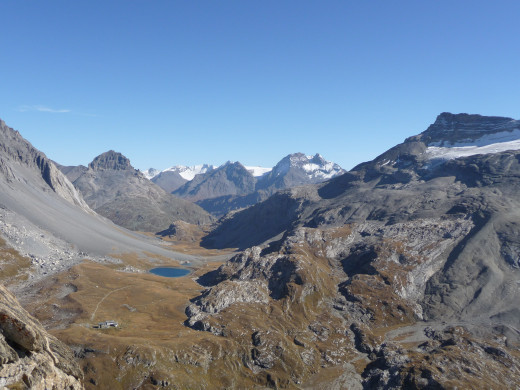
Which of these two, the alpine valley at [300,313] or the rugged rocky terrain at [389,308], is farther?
the rugged rocky terrain at [389,308]

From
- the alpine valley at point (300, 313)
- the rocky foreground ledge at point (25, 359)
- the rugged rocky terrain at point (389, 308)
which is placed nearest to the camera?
the rocky foreground ledge at point (25, 359)

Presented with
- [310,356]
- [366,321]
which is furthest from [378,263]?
[310,356]

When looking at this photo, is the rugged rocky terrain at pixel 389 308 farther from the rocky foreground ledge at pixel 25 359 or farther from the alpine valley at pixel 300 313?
the rocky foreground ledge at pixel 25 359

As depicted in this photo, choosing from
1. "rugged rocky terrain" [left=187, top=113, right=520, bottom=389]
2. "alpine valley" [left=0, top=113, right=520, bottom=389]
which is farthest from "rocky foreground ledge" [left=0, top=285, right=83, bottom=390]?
"rugged rocky terrain" [left=187, top=113, right=520, bottom=389]

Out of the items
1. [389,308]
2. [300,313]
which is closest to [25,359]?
[300,313]

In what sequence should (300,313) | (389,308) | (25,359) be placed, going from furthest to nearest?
(389,308)
(300,313)
(25,359)

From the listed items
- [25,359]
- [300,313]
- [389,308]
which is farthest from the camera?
[389,308]

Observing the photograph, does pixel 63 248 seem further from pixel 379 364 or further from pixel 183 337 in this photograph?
pixel 379 364

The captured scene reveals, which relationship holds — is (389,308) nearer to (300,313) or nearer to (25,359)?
(300,313)

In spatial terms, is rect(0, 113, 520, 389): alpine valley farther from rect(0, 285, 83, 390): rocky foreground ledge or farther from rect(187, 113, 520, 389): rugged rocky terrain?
rect(0, 285, 83, 390): rocky foreground ledge

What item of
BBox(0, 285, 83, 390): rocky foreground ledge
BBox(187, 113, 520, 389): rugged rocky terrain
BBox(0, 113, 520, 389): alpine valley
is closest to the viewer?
BBox(0, 285, 83, 390): rocky foreground ledge

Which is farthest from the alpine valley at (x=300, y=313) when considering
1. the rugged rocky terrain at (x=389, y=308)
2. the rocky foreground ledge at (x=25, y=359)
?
the rocky foreground ledge at (x=25, y=359)

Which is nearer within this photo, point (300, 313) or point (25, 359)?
point (25, 359)
